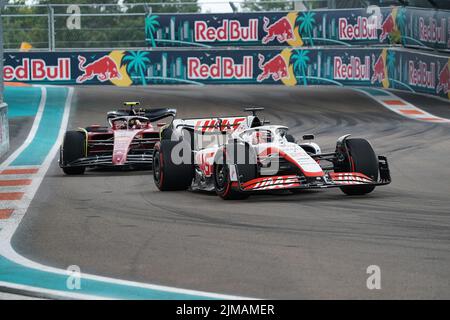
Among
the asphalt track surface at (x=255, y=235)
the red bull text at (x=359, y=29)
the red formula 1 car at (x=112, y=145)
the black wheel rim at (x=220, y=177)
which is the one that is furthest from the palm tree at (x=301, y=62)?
the black wheel rim at (x=220, y=177)

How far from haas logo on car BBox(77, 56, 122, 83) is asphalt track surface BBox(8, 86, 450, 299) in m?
16.0

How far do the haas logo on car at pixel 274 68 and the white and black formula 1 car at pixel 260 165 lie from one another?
19.3 meters

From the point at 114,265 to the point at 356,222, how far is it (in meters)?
3.27

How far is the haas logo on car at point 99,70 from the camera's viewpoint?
34625 mm

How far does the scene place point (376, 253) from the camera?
957cm

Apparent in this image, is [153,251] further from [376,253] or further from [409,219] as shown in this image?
[409,219]

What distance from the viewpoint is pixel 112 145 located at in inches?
731

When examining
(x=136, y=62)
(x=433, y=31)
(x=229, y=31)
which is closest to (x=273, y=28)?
(x=229, y=31)

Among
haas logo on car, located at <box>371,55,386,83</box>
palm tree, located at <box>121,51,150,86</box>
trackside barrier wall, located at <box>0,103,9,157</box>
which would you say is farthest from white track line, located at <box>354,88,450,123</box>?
trackside barrier wall, located at <box>0,103,9,157</box>

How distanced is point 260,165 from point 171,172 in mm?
1654

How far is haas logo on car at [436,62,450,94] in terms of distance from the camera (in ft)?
96.3

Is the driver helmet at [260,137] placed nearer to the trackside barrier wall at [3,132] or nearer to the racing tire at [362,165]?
the racing tire at [362,165]

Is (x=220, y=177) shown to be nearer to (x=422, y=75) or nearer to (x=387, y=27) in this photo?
(x=422, y=75)
